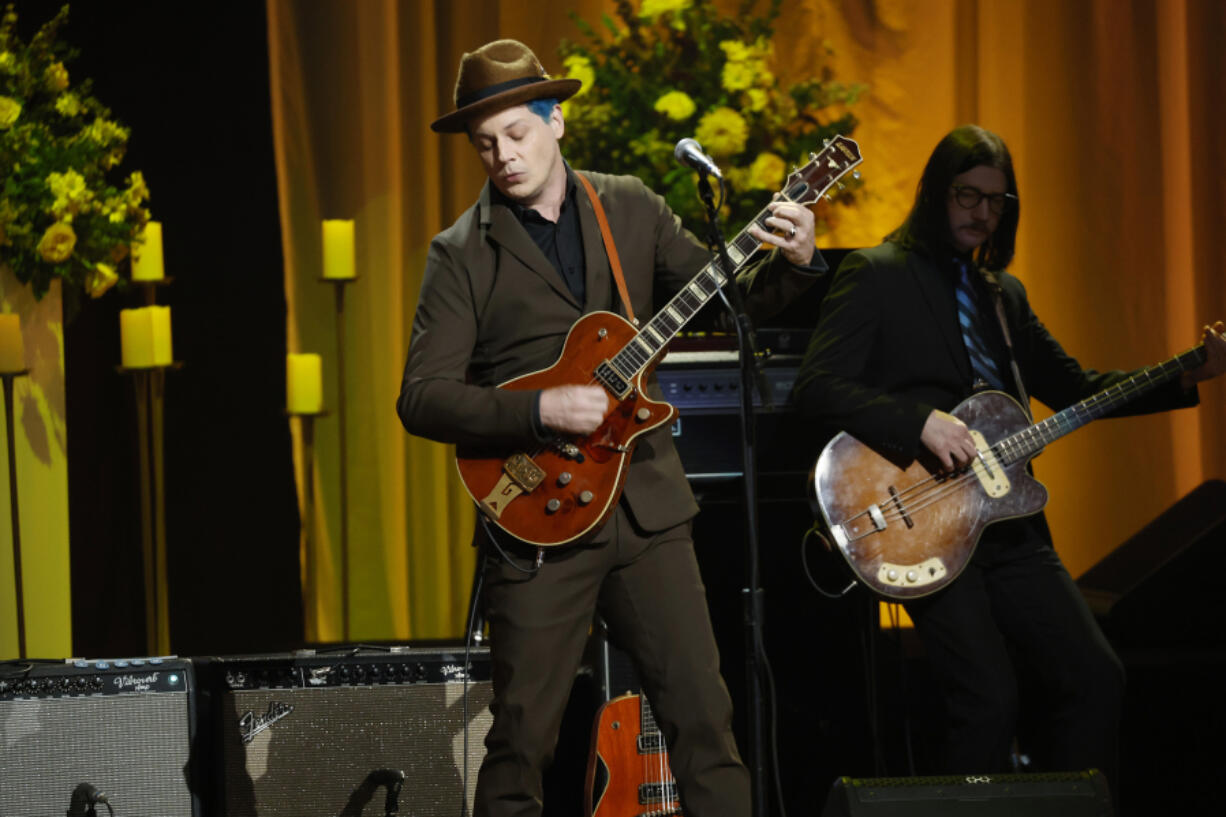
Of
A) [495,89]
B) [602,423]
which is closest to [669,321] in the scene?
[602,423]

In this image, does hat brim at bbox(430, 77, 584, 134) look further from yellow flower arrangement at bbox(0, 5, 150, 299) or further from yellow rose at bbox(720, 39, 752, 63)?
yellow flower arrangement at bbox(0, 5, 150, 299)

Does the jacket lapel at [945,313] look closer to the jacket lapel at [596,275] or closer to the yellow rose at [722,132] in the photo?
the yellow rose at [722,132]

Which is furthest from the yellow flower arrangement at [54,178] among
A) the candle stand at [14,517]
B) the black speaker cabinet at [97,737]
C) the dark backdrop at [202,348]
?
the black speaker cabinet at [97,737]

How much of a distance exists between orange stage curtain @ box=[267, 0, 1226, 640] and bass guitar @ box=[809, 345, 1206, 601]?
6.70 ft

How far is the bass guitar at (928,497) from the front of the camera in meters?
3.07

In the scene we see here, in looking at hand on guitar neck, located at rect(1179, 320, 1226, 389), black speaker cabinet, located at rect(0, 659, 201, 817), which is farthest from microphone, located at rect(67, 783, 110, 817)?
hand on guitar neck, located at rect(1179, 320, 1226, 389)

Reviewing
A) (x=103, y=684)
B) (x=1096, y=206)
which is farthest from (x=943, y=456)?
(x=1096, y=206)

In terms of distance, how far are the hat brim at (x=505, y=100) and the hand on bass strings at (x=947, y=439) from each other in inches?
46.4

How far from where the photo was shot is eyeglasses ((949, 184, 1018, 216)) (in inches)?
126

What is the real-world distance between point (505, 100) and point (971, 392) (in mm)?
1405

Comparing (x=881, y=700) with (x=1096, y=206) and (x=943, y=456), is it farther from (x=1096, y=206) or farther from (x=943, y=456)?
(x=1096, y=206)

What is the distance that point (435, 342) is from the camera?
104 inches

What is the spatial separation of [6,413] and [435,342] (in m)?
1.89

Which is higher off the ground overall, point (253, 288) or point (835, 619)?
point (253, 288)
